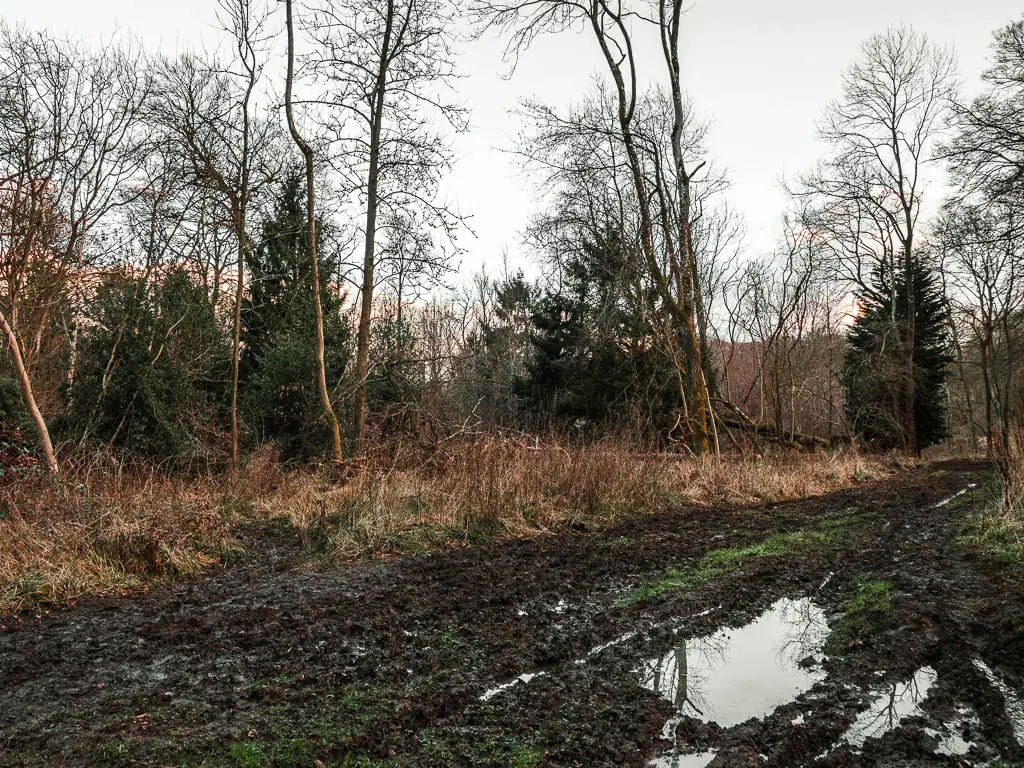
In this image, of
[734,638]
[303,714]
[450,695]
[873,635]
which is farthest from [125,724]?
[873,635]

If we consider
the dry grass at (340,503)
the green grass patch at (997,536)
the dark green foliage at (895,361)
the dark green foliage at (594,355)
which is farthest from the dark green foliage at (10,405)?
the dark green foliage at (895,361)

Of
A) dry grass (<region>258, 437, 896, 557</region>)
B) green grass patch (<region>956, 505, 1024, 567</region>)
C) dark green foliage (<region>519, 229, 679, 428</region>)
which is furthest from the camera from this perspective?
dark green foliage (<region>519, 229, 679, 428</region>)

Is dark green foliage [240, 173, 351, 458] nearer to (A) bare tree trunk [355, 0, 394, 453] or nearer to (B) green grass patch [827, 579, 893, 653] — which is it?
(A) bare tree trunk [355, 0, 394, 453]

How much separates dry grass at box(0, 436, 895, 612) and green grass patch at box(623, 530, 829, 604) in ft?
6.76

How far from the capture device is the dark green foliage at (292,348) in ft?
48.8

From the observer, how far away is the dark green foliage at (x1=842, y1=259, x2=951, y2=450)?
23.8 m

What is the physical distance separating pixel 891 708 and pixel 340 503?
655 cm

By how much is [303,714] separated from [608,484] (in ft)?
21.7

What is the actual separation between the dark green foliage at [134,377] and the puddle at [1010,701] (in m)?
12.8

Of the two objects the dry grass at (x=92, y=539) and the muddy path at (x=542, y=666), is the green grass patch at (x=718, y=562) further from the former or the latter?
the dry grass at (x=92, y=539)

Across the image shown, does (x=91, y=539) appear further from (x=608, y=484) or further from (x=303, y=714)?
(x=608, y=484)

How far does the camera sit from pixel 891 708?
300cm

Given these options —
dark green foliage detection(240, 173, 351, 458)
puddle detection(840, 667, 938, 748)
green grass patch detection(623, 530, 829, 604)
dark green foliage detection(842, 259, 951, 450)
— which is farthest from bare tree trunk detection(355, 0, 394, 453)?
dark green foliage detection(842, 259, 951, 450)

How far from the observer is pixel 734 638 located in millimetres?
4172
